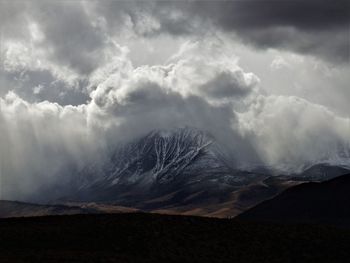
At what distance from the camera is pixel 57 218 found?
398ft

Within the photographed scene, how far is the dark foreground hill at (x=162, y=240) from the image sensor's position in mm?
96500

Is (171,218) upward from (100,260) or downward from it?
upward

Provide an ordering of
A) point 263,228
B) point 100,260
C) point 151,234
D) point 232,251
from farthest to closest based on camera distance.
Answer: point 263,228, point 151,234, point 232,251, point 100,260

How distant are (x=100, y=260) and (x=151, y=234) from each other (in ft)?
67.7

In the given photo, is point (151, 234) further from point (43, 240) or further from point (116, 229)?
point (43, 240)

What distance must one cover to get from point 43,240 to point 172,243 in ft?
70.8

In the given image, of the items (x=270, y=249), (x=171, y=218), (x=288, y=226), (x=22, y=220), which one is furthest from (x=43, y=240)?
(x=288, y=226)

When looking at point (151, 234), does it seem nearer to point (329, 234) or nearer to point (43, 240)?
point (43, 240)

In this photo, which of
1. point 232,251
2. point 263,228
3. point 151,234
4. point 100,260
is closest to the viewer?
point 100,260

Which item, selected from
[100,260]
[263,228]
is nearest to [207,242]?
[263,228]

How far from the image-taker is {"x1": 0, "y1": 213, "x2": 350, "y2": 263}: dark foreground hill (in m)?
96.5

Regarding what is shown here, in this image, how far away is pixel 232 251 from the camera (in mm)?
101875

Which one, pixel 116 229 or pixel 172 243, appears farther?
pixel 116 229

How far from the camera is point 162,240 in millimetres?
105625
